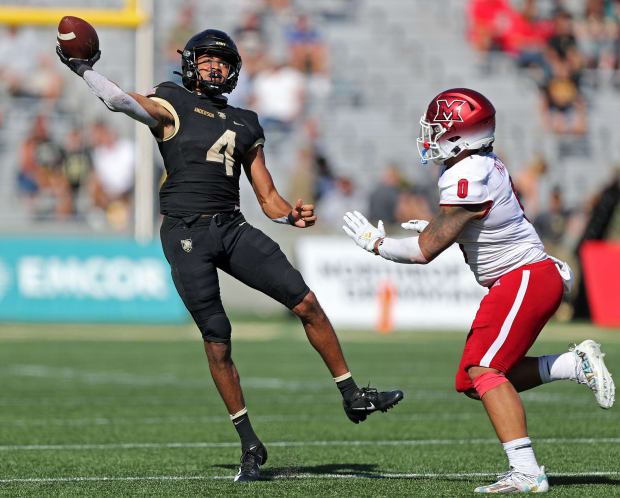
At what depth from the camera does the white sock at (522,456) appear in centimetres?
515

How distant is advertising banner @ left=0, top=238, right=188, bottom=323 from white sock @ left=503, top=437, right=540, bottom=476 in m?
12.1

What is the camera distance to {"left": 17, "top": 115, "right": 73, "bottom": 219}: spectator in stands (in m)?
18.6

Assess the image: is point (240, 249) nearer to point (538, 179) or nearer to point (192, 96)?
point (192, 96)

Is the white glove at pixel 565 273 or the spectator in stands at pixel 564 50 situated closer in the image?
the white glove at pixel 565 273

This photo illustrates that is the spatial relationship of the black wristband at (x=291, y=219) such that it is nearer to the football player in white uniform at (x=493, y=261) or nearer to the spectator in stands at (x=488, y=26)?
the football player in white uniform at (x=493, y=261)

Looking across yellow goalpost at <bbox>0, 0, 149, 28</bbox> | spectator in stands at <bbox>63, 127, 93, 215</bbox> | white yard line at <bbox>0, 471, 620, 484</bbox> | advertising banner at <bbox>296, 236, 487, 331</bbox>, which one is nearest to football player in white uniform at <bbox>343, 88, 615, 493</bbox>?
white yard line at <bbox>0, 471, 620, 484</bbox>

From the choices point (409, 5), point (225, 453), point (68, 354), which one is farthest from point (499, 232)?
point (409, 5)

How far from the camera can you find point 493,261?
17.7 feet

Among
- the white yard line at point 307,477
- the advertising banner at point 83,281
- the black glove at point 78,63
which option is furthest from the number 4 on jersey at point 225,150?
the advertising banner at point 83,281

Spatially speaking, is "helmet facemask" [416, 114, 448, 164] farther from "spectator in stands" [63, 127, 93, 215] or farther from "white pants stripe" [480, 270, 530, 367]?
"spectator in stands" [63, 127, 93, 215]

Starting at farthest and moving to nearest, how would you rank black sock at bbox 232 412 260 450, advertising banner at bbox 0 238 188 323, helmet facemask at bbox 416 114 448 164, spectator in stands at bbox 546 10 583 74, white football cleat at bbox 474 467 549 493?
1. spectator in stands at bbox 546 10 583 74
2. advertising banner at bbox 0 238 188 323
3. black sock at bbox 232 412 260 450
4. helmet facemask at bbox 416 114 448 164
5. white football cleat at bbox 474 467 549 493

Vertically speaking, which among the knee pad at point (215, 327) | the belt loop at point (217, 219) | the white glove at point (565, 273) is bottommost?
the knee pad at point (215, 327)

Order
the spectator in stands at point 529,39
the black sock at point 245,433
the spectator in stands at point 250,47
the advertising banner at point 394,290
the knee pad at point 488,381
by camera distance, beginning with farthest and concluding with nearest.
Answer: the spectator in stands at point 529,39, the spectator in stands at point 250,47, the advertising banner at point 394,290, the black sock at point 245,433, the knee pad at point 488,381

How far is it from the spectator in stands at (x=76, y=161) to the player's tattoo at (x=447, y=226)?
13.9m
